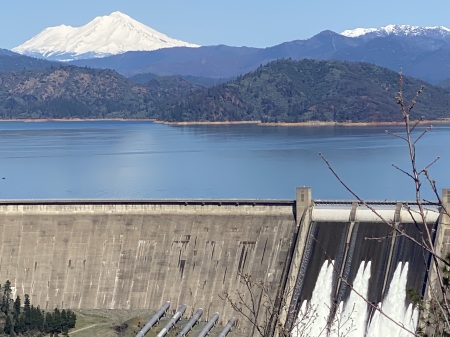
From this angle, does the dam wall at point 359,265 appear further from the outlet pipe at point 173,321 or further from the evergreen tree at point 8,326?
the evergreen tree at point 8,326

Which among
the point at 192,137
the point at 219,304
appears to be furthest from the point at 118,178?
the point at 192,137

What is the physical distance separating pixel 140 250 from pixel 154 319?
5.24 metres

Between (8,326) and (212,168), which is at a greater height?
(212,168)

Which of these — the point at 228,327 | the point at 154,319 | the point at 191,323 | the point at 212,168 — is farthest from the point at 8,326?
the point at 212,168

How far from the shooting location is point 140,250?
4634 centimetres

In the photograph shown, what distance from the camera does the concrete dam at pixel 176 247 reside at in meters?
42.4

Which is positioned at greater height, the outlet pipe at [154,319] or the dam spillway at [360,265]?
the dam spillway at [360,265]

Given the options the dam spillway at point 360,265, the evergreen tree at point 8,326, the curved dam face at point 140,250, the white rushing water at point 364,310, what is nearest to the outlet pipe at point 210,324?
the curved dam face at point 140,250

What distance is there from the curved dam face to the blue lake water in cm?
2850

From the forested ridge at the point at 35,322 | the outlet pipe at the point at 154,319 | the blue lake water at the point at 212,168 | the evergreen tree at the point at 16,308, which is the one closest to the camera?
the outlet pipe at the point at 154,319

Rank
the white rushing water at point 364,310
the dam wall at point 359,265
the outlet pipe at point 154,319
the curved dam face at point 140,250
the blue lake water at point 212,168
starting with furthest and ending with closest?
1. the blue lake water at point 212,168
2. the curved dam face at point 140,250
3. the outlet pipe at point 154,319
4. the dam wall at point 359,265
5. the white rushing water at point 364,310

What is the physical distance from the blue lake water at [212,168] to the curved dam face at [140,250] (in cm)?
2850

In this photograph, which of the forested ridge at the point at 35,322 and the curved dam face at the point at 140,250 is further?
the curved dam face at the point at 140,250

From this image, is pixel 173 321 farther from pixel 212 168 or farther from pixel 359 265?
pixel 212 168
